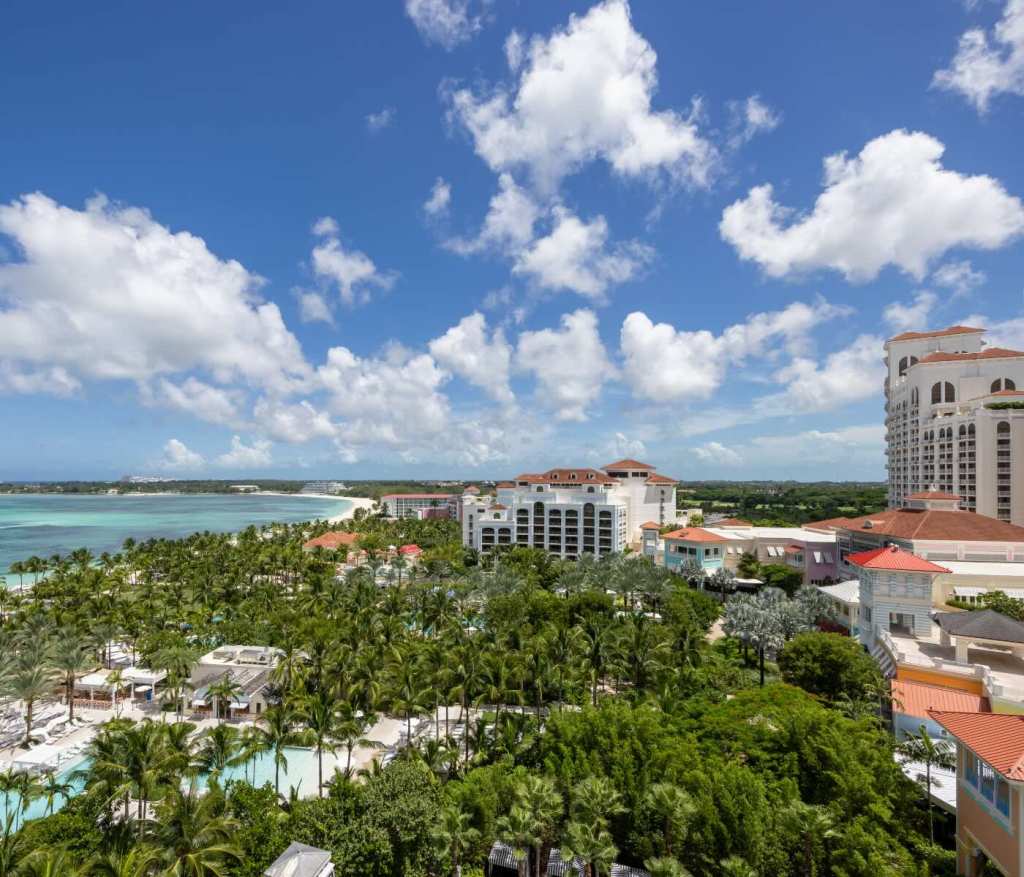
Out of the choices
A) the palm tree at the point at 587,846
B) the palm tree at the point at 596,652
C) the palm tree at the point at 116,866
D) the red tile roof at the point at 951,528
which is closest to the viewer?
the palm tree at the point at 116,866

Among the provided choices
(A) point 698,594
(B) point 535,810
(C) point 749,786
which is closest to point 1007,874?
(C) point 749,786

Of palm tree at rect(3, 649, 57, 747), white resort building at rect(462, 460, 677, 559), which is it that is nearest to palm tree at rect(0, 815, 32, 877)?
palm tree at rect(3, 649, 57, 747)

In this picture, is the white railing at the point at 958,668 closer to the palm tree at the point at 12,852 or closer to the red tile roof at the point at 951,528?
the red tile roof at the point at 951,528

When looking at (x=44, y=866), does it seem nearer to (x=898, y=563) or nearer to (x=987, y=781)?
(x=987, y=781)

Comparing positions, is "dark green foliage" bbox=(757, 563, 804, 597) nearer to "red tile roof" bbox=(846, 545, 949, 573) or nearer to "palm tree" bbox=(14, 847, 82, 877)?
"red tile roof" bbox=(846, 545, 949, 573)

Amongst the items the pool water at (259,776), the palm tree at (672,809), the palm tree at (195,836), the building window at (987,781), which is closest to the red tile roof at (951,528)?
the building window at (987,781)

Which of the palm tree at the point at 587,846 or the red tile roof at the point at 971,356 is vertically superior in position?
the red tile roof at the point at 971,356
